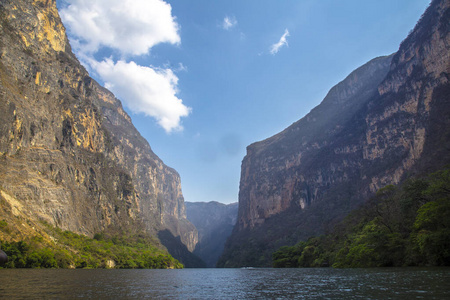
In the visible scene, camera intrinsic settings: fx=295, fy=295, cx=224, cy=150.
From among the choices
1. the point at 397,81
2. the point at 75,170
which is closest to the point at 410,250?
the point at 75,170

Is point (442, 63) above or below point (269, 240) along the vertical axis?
above

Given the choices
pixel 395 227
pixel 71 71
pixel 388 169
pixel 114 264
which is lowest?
pixel 114 264

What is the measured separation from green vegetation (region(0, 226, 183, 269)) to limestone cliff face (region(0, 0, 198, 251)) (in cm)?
861

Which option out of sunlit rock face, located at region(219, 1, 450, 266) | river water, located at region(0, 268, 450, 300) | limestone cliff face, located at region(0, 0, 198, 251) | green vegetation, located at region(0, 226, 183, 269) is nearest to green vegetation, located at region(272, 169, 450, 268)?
river water, located at region(0, 268, 450, 300)

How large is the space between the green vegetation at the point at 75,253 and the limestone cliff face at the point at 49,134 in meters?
8.61

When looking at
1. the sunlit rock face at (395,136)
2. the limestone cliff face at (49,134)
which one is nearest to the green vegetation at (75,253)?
the limestone cliff face at (49,134)

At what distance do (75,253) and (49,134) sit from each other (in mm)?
50694

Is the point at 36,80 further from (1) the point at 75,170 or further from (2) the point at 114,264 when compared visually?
(2) the point at 114,264

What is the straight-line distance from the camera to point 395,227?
5734 centimetres

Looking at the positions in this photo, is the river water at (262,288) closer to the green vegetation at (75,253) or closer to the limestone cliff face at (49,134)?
the green vegetation at (75,253)

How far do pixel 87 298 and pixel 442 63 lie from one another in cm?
13614

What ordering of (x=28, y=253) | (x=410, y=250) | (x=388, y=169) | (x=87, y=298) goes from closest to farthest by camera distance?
1. (x=87, y=298)
2. (x=410, y=250)
3. (x=28, y=253)
4. (x=388, y=169)

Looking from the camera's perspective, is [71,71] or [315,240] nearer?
[315,240]

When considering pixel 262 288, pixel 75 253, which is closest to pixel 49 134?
pixel 75 253
